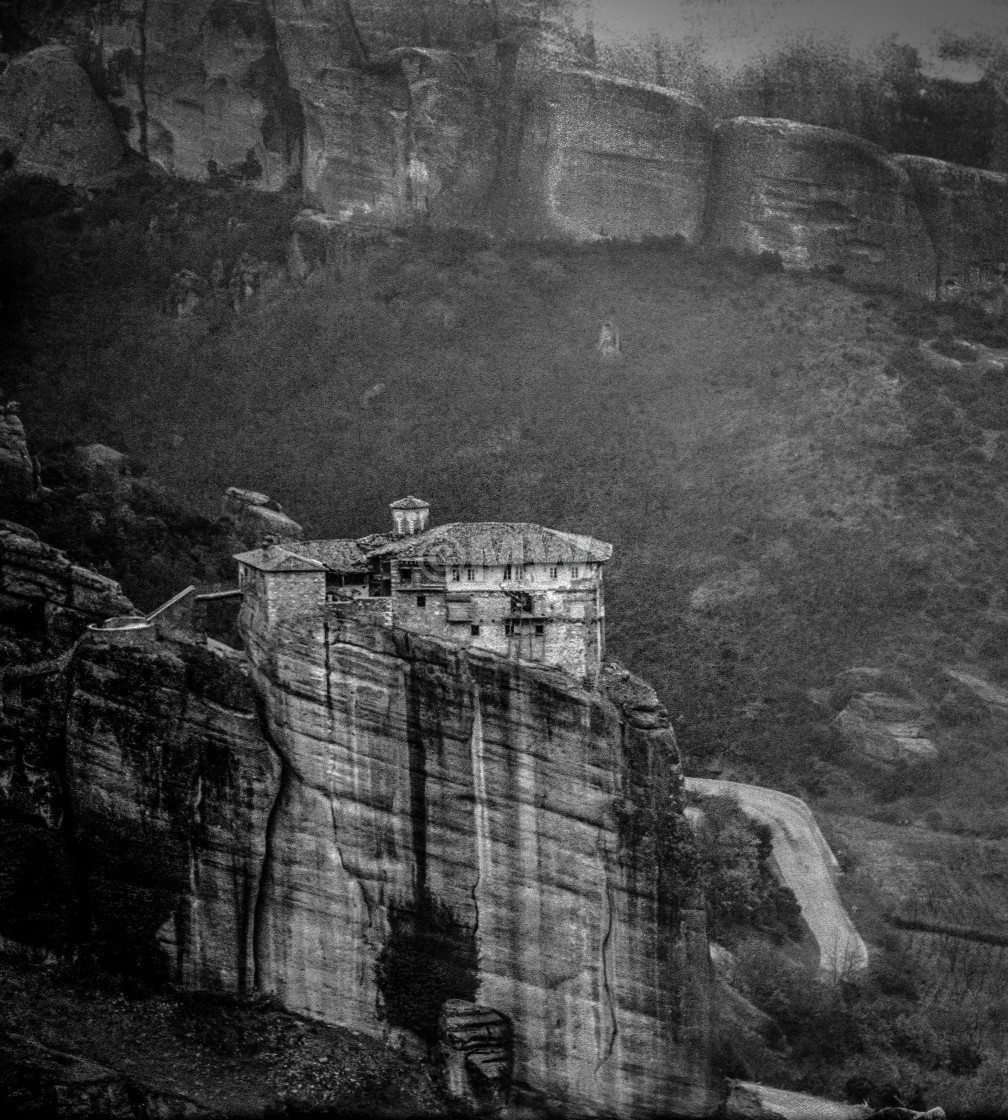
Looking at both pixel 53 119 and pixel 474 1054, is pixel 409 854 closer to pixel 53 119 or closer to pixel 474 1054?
pixel 474 1054

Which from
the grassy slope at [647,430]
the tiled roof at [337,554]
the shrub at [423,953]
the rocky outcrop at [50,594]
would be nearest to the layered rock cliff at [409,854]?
the shrub at [423,953]

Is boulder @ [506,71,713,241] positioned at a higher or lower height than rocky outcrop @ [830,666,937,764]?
higher

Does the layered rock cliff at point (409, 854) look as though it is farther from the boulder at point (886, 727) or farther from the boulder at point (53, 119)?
the boulder at point (53, 119)

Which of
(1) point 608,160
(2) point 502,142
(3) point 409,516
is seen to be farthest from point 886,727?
(2) point 502,142

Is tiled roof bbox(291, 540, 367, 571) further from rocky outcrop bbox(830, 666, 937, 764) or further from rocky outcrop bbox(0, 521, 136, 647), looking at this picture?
rocky outcrop bbox(830, 666, 937, 764)

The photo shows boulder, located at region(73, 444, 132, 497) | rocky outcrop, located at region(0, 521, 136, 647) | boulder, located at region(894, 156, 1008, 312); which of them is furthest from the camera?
boulder, located at region(894, 156, 1008, 312)

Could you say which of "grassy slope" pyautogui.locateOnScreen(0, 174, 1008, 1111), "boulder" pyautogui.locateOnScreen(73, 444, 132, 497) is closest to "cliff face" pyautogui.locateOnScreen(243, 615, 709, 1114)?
"grassy slope" pyautogui.locateOnScreen(0, 174, 1008, 1111)
